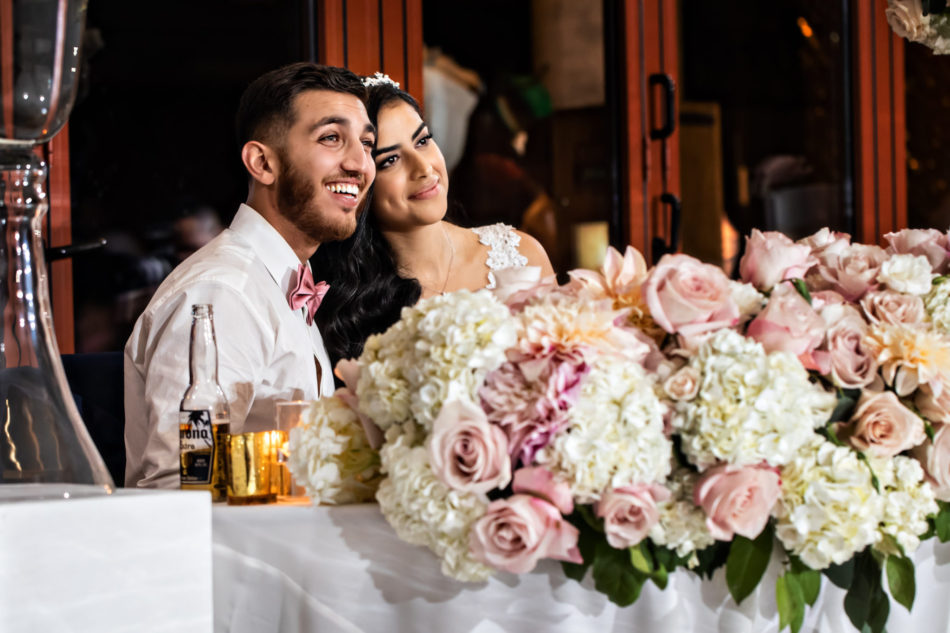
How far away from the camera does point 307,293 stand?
186 centimetres

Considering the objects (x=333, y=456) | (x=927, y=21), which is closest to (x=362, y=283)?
(x=927, y=21)

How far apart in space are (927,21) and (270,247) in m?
1.12

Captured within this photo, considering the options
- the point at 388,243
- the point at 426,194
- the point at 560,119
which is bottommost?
the point at 388,243

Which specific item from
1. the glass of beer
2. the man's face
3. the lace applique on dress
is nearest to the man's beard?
the man's face

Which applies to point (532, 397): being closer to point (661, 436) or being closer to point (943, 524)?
point (661, 436)

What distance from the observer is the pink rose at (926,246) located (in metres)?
1.19

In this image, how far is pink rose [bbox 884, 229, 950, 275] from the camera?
1.19 metres

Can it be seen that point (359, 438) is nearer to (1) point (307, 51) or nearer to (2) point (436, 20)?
(1) point (307, 51)

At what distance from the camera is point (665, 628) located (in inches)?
37.5

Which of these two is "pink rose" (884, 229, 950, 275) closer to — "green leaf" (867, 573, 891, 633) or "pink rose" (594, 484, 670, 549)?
"green leaf" (867, 573, 891, 633)

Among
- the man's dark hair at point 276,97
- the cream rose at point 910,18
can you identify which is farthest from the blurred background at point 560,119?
the cream rose at point 910,18

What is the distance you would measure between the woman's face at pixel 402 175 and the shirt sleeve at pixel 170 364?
25.8 inches

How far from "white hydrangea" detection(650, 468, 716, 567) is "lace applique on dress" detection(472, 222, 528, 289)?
1804 mm

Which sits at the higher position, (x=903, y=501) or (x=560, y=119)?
(x=560, y=119)
